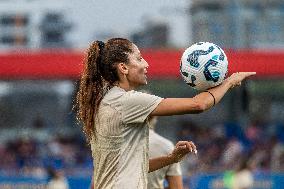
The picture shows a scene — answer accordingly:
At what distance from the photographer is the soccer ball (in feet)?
19.6

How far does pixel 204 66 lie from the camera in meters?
6.05

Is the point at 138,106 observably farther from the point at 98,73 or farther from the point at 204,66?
the point at 204,66

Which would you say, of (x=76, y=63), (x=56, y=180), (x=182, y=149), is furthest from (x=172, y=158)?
(x=76, y=63)

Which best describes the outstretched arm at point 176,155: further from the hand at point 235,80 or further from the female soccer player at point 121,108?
the hand at point 235,80

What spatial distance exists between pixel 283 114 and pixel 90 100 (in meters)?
15.3

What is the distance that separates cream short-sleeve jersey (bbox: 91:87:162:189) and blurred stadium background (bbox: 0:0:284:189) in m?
13.2

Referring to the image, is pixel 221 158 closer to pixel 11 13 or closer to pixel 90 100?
pixel 11 13

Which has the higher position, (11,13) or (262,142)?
(11,13)

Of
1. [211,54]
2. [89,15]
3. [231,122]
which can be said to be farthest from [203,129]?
[211,54]

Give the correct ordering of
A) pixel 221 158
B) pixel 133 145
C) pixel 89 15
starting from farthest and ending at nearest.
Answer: pixel 89 15 → pixel 221 158 → pixel 133 145

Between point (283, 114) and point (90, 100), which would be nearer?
point (90, 100)

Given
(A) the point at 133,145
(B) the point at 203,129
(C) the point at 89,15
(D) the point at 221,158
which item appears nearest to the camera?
(A) the point at 133,145

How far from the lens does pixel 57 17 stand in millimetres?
21078

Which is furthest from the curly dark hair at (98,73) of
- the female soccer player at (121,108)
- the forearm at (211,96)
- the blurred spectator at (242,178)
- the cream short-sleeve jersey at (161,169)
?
the blurred spectator at (242,178)
